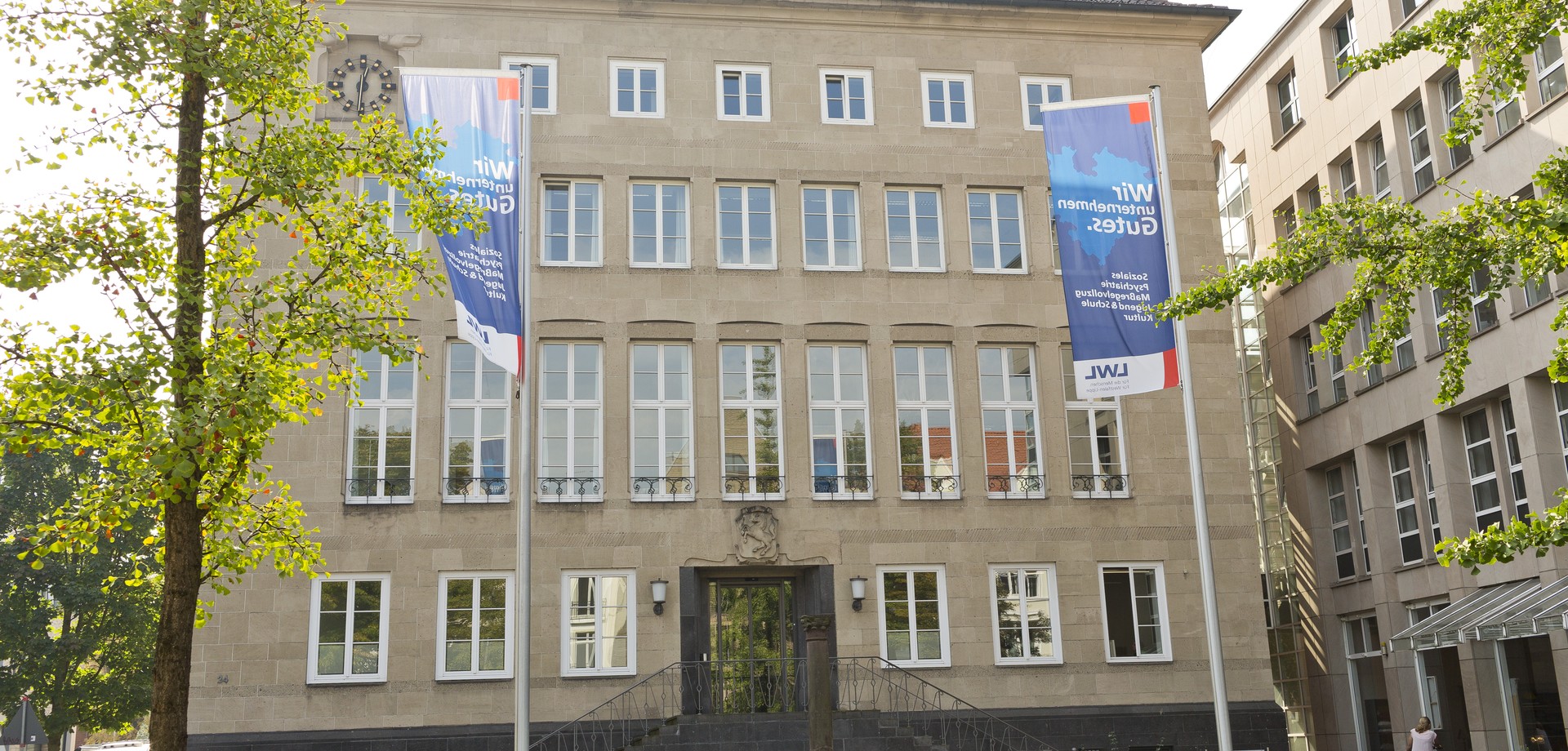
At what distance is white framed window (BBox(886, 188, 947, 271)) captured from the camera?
2578 centimetres

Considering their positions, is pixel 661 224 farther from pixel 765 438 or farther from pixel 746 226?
pixel 765 438

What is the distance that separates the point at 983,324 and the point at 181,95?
15.2 metres

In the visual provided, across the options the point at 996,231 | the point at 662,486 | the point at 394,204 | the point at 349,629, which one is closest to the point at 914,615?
the point at 662,486

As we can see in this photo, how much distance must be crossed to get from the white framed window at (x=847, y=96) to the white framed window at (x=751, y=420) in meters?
4.71

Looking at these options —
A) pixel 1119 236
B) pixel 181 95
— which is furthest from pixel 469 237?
pixel 1119 236

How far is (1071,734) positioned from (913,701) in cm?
282

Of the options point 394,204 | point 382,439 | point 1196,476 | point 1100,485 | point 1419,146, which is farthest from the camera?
point 1419,146

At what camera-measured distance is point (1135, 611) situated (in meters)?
24.8

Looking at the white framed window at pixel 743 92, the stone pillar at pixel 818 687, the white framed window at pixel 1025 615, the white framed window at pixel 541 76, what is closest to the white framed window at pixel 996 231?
the white framed window at pixel 743 92

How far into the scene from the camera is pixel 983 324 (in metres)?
25.5

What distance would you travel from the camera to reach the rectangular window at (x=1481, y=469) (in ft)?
86.4

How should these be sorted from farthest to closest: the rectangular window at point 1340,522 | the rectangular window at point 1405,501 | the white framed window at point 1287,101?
the white framed window at point 1287,101, the rectangular window at point 1340,522, the rectangular window at point 1405,501

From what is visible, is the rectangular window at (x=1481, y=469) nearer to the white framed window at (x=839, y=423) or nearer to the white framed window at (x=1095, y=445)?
the white framed window at (x=1095, y=445)

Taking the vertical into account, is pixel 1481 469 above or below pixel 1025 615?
above
